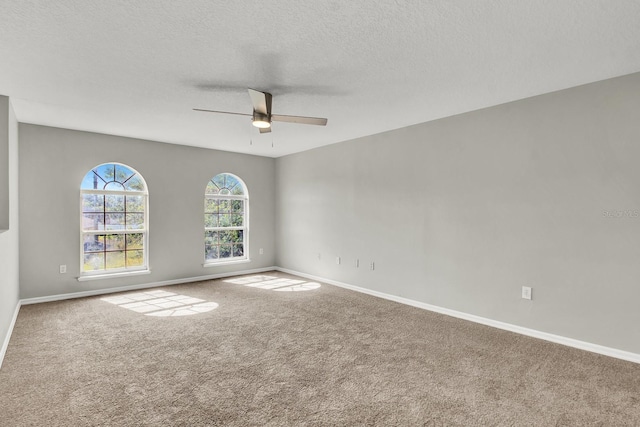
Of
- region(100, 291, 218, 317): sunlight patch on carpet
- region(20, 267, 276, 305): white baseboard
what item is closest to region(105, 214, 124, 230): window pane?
region(20, 267, 276, 305): white baseboard

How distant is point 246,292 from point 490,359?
3443 mm

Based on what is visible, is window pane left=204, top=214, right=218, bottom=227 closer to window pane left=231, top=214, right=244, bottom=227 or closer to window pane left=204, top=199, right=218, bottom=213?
window pane left=204, top=199, right=218, bottom=213

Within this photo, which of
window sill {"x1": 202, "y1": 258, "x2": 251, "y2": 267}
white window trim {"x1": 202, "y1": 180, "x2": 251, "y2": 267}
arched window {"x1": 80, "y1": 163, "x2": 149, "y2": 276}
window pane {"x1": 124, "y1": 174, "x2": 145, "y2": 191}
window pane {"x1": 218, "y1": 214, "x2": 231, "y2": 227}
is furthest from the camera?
window pane {"x1": 218, "y1": 214, "x2": 231, "y2": 227}

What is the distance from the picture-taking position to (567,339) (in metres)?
3.11

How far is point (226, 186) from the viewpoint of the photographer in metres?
6.44

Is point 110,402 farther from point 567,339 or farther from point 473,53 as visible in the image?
point 567,339

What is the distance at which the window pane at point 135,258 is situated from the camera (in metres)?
5.32

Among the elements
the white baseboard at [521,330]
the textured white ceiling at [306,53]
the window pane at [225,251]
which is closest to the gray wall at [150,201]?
the window pane at [225,251]

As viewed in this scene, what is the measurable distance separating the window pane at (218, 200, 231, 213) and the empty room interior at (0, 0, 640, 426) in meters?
0.75

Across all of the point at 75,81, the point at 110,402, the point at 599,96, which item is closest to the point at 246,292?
the point at 110,402

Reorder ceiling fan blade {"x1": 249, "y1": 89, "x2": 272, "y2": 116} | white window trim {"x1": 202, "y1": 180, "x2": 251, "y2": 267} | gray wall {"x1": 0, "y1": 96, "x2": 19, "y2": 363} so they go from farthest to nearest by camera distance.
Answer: white window trim {"x1": 202, "y1": 180, "x2": 251, "y2": 267}
gray wall {"x1": 0, "y1": 96, "x2": 19, "y2": 363}
ceiling fan blade {"x1": 249, "y1": 89, "x2": 272, "y2": 116}

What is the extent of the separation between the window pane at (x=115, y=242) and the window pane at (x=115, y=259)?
3.1 inches

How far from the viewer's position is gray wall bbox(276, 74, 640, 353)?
2.86 meters

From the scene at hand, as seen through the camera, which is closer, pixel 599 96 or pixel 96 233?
pixel 599 96
